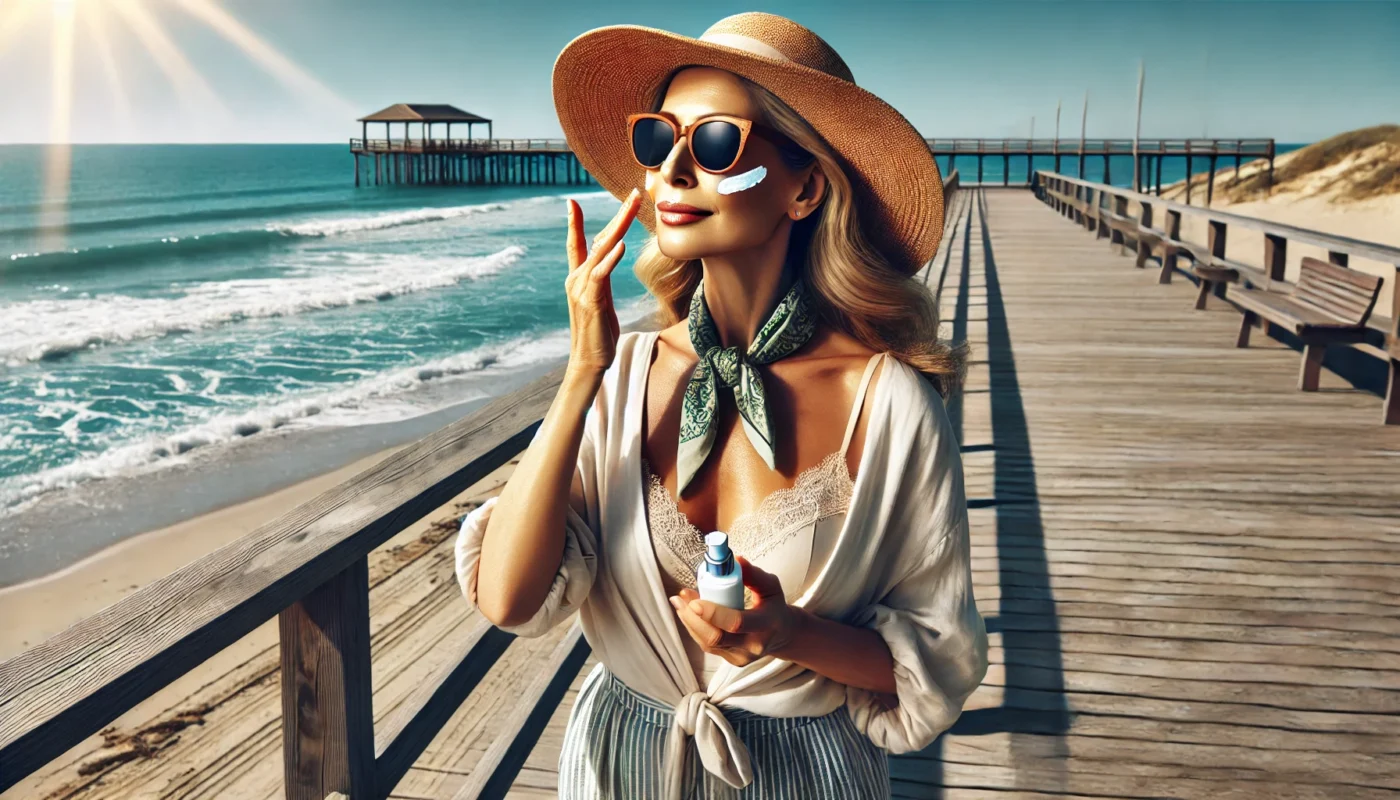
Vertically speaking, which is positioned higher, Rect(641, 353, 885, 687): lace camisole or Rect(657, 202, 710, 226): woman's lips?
Rect(657, 202, 710, 226): woman's lips

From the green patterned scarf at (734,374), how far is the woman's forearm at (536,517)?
111 millimetres

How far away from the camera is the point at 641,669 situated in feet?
3.91

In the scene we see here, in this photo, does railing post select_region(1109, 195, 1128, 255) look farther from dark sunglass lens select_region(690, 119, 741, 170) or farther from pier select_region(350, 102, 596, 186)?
pier select_region(350, 102, 596, 186)

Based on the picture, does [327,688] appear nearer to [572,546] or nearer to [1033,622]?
[572,546]

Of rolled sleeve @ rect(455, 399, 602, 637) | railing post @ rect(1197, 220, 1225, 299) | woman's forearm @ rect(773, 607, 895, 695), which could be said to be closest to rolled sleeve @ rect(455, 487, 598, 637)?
rolled sleeve @ rect(455, 399, 602, 637)

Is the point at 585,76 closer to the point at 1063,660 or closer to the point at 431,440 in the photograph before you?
the point at 431,440

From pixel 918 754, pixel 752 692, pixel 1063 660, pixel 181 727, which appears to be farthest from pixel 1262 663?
pixel 181 727

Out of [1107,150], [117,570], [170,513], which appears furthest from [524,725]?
[1107,150]

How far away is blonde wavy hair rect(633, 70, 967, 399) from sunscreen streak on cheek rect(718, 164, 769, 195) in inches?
2.4

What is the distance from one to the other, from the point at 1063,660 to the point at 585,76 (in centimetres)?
241

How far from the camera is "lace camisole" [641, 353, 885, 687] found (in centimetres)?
111

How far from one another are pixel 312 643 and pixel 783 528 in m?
0.63

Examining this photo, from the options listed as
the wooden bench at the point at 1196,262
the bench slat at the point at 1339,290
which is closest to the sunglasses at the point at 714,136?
the bench slat at the point at 1339,290

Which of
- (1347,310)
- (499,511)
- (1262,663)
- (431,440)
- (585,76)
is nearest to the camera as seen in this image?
(499,511)
